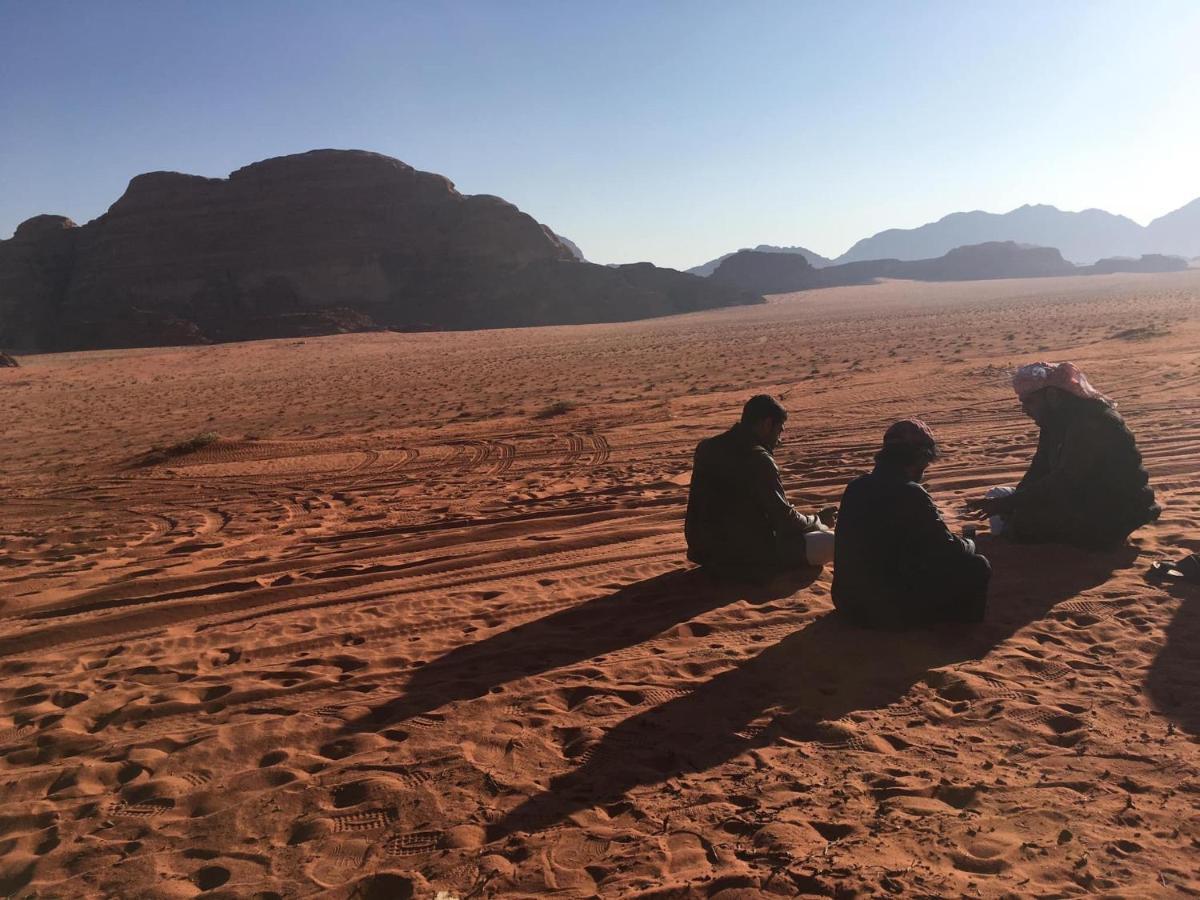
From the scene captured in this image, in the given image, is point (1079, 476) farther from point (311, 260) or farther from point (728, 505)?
point (311, 260)

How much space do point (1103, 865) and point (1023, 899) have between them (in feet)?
1.16

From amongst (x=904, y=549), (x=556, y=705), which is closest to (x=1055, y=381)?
(x=904, y=549)

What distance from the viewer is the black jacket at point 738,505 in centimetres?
520

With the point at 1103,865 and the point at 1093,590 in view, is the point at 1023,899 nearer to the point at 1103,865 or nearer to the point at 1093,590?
the point at 1103,865

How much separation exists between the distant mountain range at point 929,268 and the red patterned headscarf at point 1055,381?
84.4 m

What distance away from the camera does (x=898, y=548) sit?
14.4ft

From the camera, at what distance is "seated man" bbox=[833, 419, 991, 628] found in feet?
14.2

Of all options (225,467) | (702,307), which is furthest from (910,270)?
(225,467)

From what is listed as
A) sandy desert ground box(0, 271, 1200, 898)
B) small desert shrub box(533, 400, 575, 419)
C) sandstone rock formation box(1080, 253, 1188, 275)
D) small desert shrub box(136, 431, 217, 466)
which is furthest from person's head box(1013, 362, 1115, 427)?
sandstone rock formation box(1080, 253, 1188, 275)

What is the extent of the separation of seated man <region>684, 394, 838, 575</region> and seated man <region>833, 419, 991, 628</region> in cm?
79

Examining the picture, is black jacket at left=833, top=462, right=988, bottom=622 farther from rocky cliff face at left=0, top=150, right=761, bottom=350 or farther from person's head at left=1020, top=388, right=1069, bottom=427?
rocky cliff face at left=0, top=150, right=761, bottom=350

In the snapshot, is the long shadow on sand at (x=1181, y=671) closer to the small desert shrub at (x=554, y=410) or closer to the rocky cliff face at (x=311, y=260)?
the small desert shrub at (x=554, y=410)

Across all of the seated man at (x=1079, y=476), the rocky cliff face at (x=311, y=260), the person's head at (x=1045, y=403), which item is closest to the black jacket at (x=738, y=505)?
the seated man at (x=1079, y=476)

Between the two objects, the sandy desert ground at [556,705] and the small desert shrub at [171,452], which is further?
the small desert shrub at [171,452]
